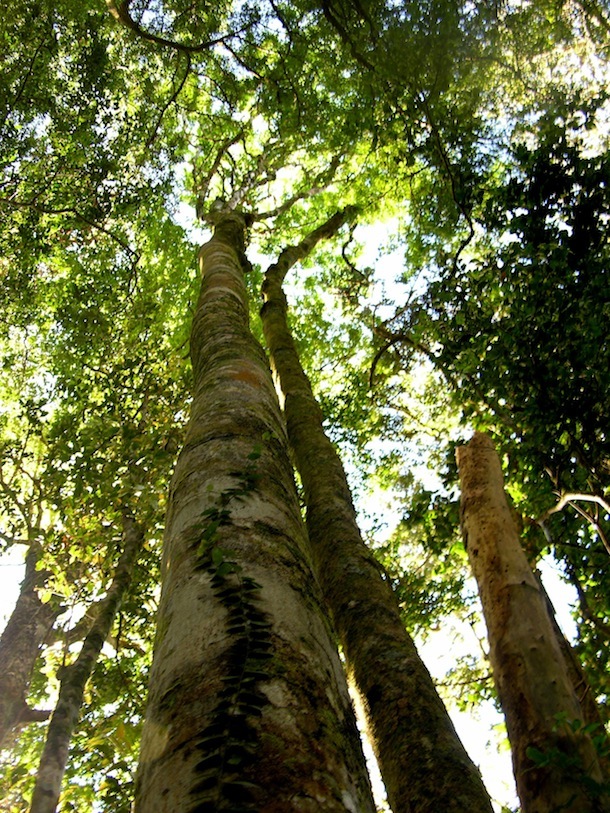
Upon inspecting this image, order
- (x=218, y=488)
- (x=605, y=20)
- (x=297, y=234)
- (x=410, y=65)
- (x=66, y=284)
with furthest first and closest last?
(x=297, y=234) < (x=66, y=284) < (x=605, y=20) < (x=410, y=65) < (x=218, y=488)

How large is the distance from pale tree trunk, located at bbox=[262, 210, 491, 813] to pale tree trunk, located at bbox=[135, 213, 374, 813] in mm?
1562

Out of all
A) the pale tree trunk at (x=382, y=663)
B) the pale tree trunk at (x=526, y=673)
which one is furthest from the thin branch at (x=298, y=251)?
the pale tree trunk at (x=526, y=673)

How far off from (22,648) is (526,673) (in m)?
10.4

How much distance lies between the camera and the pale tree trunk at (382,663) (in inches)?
114

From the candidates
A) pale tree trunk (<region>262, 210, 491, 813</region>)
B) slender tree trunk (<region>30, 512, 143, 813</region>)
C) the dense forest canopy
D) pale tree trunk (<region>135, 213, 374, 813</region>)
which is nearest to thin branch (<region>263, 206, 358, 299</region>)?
the dense forest canopy

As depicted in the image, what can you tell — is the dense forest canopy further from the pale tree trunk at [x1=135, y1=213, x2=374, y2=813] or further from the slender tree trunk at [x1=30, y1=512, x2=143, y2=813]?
the pale tree trunk at [x1=135, y1=213, x2=374, y2=813]

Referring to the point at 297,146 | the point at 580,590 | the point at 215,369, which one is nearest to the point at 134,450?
the point at 215,369

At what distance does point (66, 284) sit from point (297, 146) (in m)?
7.36

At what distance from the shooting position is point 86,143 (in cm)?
1087

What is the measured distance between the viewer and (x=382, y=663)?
11.6 feet

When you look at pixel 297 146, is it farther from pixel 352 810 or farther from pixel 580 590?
pixel 352 810

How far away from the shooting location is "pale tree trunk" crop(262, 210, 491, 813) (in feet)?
9.50

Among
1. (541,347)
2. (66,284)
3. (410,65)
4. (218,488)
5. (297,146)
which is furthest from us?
(297,146)

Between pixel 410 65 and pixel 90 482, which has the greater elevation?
pixel 410 65
